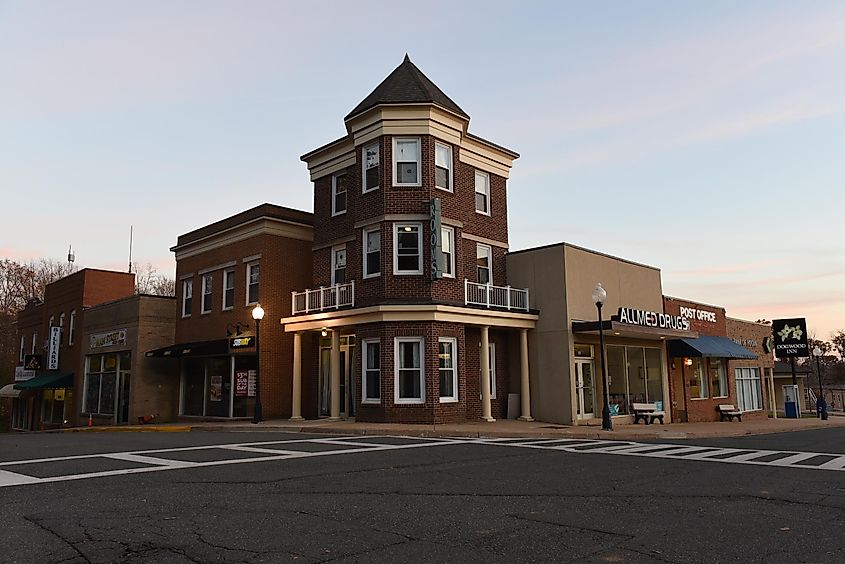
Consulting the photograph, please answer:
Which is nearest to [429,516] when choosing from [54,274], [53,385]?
[53,385]

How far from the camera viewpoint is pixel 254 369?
83.5 feet

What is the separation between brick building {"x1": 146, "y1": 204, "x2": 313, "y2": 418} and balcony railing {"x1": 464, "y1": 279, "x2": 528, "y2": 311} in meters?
7.53

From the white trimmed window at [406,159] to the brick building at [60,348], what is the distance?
21.3 metres

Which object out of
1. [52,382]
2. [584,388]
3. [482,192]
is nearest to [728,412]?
[584,388]

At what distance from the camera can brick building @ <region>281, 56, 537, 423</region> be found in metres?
21.0

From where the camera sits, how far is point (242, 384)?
25.3 metres

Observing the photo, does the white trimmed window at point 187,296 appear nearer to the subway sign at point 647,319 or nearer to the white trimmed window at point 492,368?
the white trimmed window at point 492,368

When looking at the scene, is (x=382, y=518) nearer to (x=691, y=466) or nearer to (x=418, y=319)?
(x=691, y=466)

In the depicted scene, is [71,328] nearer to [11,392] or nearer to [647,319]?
[11,392]

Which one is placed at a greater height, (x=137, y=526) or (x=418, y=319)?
(x=418, y=319)

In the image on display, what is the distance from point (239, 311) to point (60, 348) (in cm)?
1705

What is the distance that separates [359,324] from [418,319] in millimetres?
2100

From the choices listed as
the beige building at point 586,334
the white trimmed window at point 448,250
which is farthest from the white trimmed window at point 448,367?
the beige building at point 586,334

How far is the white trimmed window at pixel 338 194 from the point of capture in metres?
24.8
